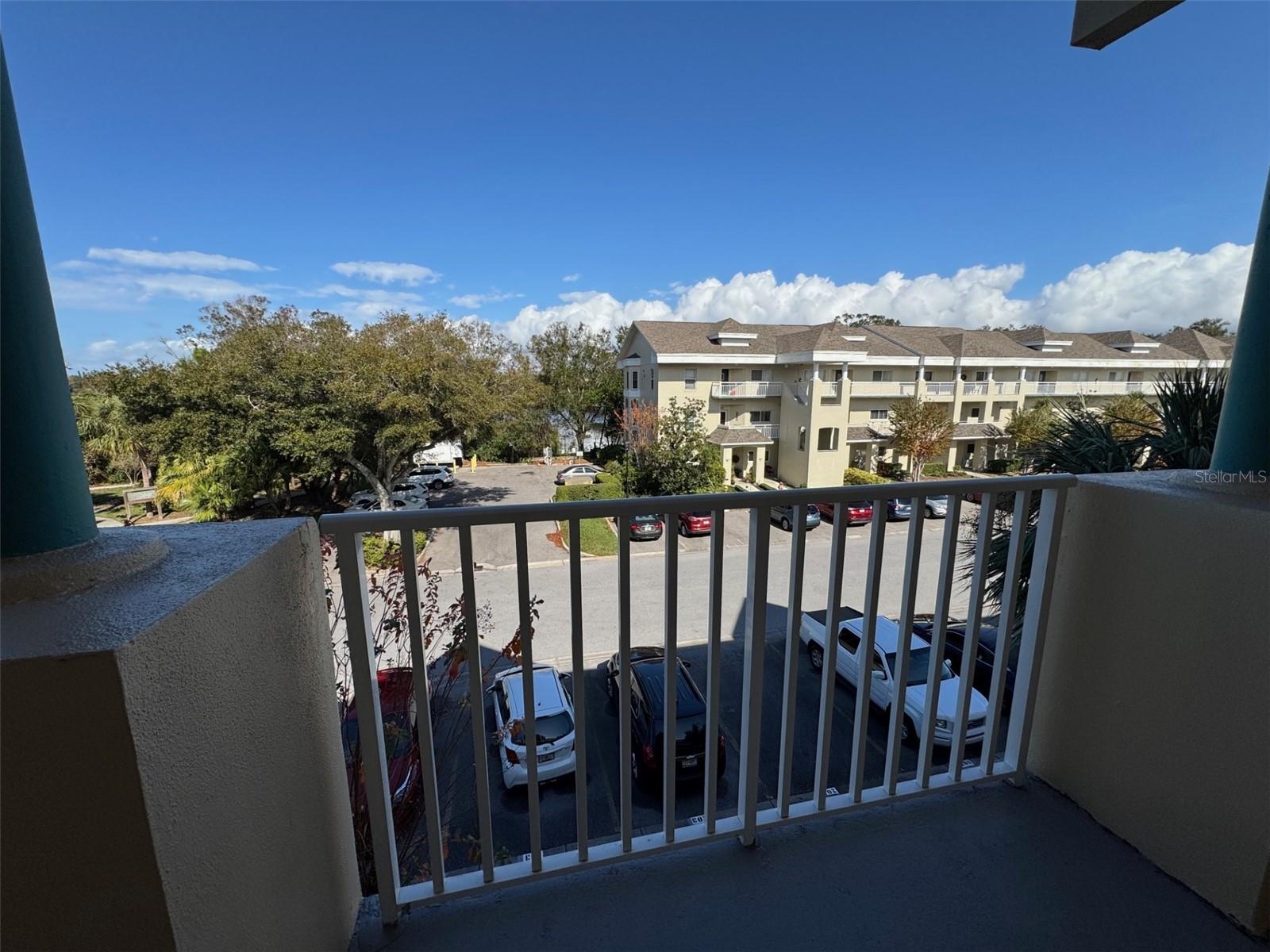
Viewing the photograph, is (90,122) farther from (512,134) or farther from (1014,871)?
(512,134)

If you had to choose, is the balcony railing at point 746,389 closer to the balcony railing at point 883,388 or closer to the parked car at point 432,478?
the balcony railing at point 883,388

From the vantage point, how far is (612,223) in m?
16.0

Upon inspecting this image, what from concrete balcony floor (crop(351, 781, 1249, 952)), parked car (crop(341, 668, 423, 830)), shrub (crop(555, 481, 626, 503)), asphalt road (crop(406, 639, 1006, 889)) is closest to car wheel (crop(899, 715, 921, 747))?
asphalt road (crop(406, 639, 1006, 889))

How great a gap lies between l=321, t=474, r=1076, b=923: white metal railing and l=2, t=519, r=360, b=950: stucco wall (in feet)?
0.62

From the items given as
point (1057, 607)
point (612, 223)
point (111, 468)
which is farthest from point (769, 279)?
point (1057, 607)

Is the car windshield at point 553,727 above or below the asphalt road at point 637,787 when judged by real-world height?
above

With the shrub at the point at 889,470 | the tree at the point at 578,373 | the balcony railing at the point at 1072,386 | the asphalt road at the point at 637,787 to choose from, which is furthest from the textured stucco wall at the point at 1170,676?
the balcony railing at the point at 1072,386

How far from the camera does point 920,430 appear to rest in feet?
51.3

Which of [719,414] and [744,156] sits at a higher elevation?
[744,156]

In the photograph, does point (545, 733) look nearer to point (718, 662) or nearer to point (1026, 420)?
point (718, 662)

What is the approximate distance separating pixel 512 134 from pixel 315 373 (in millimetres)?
6438

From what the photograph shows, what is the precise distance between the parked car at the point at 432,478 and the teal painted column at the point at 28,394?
54.3ft

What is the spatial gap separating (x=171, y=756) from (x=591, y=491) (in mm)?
14739

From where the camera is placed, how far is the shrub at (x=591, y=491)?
560 inches
